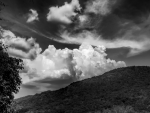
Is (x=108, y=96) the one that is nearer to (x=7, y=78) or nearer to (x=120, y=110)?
(x=120, y=110)

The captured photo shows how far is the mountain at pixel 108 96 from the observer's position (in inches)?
1138

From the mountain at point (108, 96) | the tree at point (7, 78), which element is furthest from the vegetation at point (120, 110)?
the tree at point (7, 78)

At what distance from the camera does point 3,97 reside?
12.3 metres

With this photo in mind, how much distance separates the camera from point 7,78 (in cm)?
1445

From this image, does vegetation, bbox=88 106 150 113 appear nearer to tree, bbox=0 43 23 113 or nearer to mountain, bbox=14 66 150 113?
mountain, bbox=14 66 150 113

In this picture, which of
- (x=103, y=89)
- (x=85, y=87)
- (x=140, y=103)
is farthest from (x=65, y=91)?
(x=140, y=103)

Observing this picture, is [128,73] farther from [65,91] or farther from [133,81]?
[65,91]

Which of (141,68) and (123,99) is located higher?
(141,68)

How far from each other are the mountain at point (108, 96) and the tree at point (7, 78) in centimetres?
1692

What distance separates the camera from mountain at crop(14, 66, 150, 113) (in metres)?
28.9

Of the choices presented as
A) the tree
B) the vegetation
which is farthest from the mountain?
the tree

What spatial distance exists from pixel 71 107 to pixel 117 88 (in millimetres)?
13145

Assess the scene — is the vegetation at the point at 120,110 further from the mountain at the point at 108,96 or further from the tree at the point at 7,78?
the tree at the point at 7,78

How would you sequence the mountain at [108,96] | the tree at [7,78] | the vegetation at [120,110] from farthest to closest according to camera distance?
the mountain at [108,96] → the vegetation at [120,110] → the tree at [7,78]
